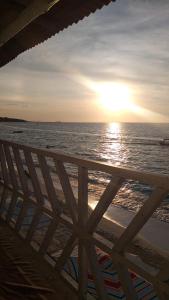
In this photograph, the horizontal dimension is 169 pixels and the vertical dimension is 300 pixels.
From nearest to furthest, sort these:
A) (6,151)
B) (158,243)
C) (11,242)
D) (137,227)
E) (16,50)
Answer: (137,227) → (11,242) → (6,151) → (16,50) → (158,243)

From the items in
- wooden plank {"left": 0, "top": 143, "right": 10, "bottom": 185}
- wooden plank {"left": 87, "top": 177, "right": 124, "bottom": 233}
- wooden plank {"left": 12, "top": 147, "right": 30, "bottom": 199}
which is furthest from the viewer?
wooden plank {"left": 0, "top": 143, "right": 10, "bottom": 185}

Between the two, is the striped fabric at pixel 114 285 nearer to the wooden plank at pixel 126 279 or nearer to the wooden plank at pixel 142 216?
the wooden plank at pixel 126 279

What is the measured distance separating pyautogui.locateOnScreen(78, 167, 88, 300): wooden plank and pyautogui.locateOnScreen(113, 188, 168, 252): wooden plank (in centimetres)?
49

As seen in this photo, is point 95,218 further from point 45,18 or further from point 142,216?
point 45,18

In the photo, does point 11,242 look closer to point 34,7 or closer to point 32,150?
point 32,150

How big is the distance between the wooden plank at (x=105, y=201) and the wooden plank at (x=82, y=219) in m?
0.11

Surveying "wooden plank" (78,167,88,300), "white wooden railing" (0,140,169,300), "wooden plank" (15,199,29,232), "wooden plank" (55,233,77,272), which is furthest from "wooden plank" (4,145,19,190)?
"wooden plank" (78,167,88,300)

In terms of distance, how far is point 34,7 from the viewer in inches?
123

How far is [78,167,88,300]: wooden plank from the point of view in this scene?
94.7 inches

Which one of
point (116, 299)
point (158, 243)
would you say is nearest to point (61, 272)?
point (116, 299)

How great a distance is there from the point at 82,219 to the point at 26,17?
2435 millimetres

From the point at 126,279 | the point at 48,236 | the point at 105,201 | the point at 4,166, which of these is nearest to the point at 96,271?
the point at 126,279

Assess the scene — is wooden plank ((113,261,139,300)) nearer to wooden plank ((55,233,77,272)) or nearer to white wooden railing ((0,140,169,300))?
white wooden railing ((0,140,169,300))

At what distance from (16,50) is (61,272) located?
359 centimetres
